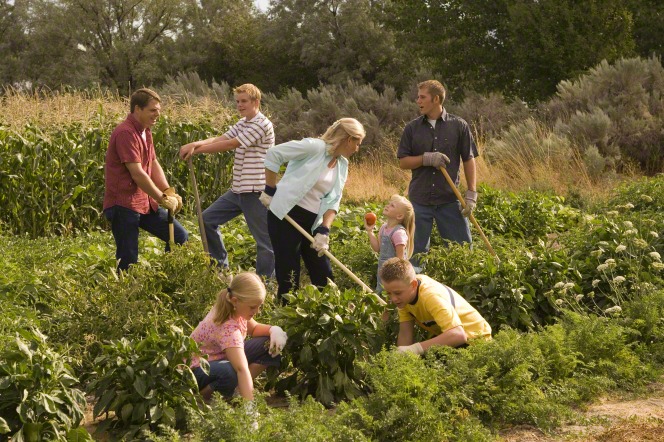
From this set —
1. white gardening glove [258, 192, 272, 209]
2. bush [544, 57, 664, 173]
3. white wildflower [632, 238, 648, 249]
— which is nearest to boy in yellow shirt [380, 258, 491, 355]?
white gardening glove [258, 192, 272, 209]

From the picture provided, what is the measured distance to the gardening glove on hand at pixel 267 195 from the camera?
7059 millimetres

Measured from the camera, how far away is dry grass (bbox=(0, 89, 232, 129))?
12102 mm

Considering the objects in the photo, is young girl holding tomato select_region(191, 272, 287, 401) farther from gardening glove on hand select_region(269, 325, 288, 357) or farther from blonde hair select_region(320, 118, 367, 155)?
blonde hair select_region(320, 118, 367, 155)

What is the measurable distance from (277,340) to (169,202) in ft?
7.15

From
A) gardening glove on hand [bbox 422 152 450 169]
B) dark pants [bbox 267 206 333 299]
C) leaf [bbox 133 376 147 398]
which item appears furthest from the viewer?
gardening glove on hand [bbox 422 152 450 169]

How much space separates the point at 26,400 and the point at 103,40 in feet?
116

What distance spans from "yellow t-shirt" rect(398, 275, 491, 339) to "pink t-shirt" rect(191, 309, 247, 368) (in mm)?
1009

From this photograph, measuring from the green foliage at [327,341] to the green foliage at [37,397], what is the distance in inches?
55.7

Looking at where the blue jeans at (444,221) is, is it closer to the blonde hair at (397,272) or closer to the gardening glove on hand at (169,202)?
the gardening glove on hand at (169,202)

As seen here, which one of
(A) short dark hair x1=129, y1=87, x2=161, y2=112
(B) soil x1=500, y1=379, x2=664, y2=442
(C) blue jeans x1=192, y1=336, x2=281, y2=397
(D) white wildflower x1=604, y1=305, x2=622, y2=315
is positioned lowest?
(B) soil x1=500, y1=379, x2=664, y2=442

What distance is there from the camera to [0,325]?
5.82 m

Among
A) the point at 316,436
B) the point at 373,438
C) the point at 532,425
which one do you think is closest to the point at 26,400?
the point at 316,436

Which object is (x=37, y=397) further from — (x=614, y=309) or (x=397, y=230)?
(x=614, y=309)

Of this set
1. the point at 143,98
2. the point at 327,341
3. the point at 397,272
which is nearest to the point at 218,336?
the point at 327,341
